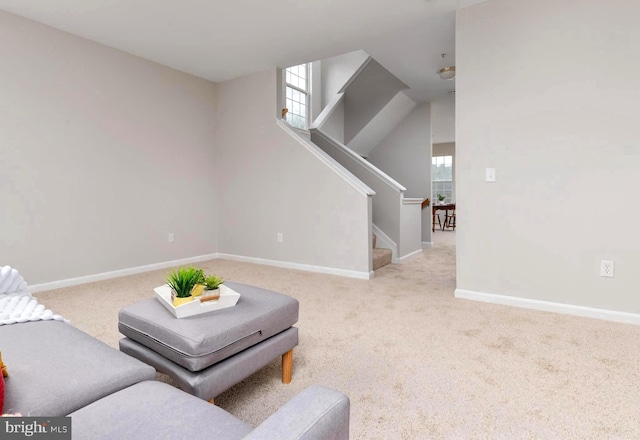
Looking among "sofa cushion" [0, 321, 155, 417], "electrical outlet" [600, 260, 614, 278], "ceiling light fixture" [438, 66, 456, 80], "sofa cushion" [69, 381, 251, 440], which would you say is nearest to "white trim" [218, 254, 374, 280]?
"electrical outlet" [600, 260, 614, 278]

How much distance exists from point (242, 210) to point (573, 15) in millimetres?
3859

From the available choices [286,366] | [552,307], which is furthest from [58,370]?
[552,307]

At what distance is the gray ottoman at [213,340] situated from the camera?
3.97 ft

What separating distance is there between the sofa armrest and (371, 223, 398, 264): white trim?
399cm

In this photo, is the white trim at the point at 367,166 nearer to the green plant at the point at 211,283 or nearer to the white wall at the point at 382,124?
the white wall at the point at 382,124

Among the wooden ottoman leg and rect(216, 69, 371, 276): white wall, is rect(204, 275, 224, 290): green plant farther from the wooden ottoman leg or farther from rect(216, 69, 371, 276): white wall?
rect(216, 69, 371, 276): white wall

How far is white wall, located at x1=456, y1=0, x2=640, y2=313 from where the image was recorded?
2.39m

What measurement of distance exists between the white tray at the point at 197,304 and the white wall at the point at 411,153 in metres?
5.32

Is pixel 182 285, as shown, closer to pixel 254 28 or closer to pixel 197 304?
pixel 197 304

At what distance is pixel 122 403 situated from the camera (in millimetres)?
823

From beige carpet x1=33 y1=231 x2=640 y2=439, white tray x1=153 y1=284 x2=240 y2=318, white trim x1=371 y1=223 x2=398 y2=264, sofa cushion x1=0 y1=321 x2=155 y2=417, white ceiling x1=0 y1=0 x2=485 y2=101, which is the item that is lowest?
beige carpet x1=33 y1=231 x2=640 y2=439

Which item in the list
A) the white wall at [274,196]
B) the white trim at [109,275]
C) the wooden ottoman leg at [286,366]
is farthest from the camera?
the white wall at [274,196]

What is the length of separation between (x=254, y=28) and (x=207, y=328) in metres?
2.98

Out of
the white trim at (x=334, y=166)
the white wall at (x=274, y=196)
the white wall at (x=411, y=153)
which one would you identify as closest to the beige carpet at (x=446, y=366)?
the white wall at (x=274, y=196)
